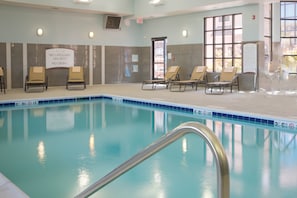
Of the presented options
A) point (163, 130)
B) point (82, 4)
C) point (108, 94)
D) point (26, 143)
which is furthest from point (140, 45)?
point (26, 143)

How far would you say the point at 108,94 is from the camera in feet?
36.4

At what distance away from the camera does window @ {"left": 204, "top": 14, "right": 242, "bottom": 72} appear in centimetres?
1203

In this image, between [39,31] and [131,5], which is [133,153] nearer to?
[39,31]

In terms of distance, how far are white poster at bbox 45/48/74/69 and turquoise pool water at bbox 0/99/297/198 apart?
5110 millimetres

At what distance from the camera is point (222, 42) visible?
12461mm

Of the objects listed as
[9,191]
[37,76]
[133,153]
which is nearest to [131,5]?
[37,76]

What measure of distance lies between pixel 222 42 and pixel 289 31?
2.12 meters

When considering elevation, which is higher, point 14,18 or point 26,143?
point 14,18

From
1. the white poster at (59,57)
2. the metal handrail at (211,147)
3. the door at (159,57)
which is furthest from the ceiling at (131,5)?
the metal handrail at (211,147)

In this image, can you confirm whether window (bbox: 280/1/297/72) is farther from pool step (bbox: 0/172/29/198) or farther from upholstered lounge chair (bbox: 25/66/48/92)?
pool step (bbox: 0/172/29/198)

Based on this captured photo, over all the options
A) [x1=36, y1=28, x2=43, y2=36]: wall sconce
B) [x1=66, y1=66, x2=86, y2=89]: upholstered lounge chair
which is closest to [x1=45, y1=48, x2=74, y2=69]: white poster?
[x1=36, y1=28, x2=43, y2=36]: wall sconce

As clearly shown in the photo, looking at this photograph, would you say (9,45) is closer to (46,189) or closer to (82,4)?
(82,4)

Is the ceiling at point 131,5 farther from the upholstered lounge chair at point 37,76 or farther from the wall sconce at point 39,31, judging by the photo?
the upholstered lounge chair at point 37,76

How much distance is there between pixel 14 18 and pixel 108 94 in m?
4.18
